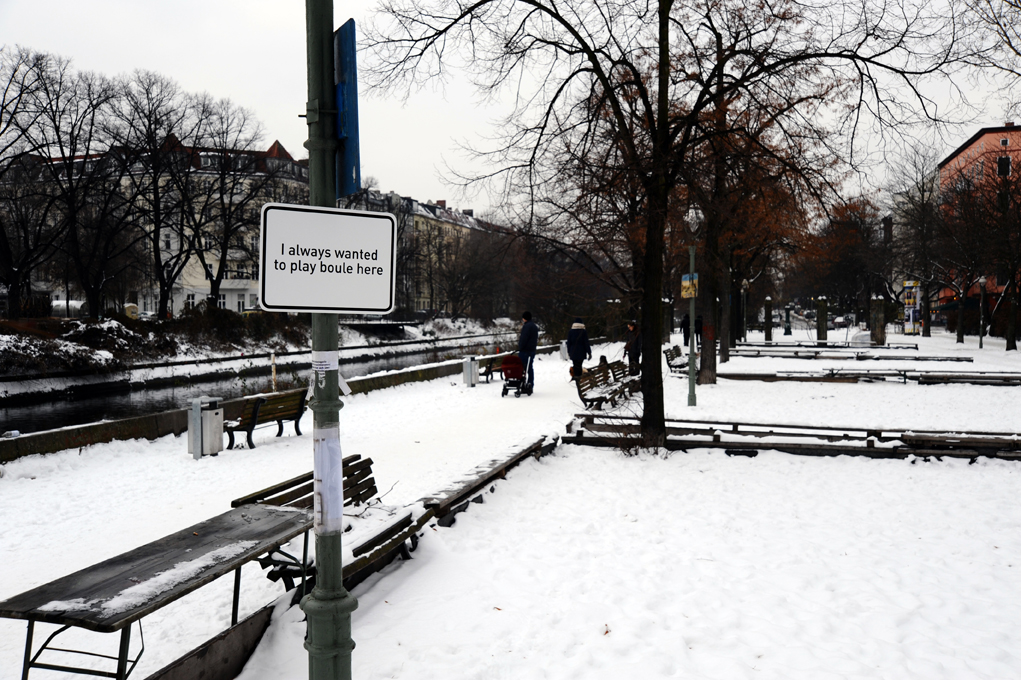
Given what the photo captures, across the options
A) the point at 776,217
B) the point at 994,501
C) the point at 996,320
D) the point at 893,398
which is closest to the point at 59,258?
the point at 776,217

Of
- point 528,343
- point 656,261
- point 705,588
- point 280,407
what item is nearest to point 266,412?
point 280,407

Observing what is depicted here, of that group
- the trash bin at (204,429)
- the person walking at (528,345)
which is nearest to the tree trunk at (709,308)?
the person walking at (528,345)

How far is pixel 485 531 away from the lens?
6387 millimetres

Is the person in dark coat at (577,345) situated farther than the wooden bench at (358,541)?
Yes

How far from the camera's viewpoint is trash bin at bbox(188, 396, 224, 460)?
33.3ft

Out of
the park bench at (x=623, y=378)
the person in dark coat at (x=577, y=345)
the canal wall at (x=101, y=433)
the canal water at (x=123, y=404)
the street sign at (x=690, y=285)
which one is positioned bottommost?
the canal water at (x=123, y=404)

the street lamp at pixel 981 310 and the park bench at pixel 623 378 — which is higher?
the street lamp at pixel 981 310

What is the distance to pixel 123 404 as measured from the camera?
20.0 m

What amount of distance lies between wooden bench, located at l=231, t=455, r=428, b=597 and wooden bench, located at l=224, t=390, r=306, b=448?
529 cm

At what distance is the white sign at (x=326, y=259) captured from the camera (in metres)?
2.82

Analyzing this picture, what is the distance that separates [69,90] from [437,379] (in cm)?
2471

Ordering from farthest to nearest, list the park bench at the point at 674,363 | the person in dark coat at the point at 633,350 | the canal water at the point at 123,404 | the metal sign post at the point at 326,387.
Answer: the park bench at the point at 674,363, the person in dark coat at the point at 633,350, the canal water at the point at 123,404, the metal sign post at the point at 326,387

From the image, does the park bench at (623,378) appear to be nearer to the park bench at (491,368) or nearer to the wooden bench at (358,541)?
the park bench at (491,368)

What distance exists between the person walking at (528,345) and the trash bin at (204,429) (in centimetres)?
739
